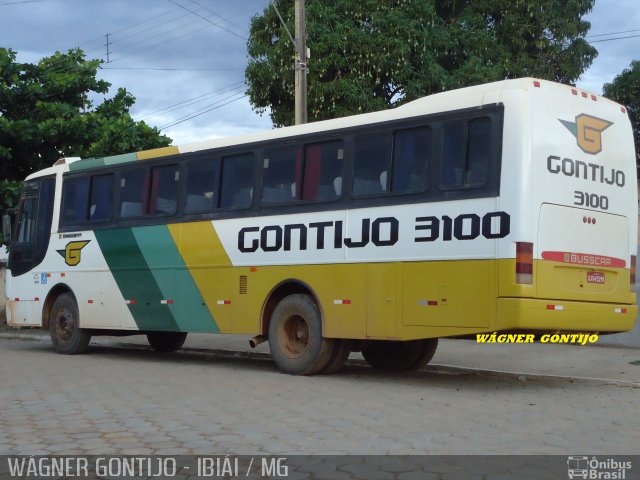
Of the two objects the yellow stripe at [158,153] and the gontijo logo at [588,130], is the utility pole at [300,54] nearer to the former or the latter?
the yellow stripe at [158,153]

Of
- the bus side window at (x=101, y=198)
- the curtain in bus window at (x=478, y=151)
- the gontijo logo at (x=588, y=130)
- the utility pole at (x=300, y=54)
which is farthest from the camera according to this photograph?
the utility pole at (x=300, y=54)

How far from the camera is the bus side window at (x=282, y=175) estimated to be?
42.9 feet

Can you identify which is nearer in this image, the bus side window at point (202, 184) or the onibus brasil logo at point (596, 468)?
the onibus brasil logo at point (596, 468)

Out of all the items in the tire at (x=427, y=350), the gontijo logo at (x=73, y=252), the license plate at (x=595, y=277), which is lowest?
the tire at (x=427, y=350)

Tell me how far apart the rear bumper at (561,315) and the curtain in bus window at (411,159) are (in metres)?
1.88

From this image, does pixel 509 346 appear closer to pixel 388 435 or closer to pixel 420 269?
pixel 420 269

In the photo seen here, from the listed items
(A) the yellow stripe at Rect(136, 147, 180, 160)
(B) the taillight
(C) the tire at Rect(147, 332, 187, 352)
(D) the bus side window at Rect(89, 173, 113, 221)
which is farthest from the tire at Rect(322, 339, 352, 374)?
(C) the tire at Rect(147, 332, 187, 352)

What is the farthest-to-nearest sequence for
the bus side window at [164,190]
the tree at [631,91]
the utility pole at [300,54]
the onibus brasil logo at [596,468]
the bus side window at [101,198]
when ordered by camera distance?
the tree at [631,91], the utility pole at [300,54], the bus side window at [101,198], the bus side window at [164,190], the onibus brasil logo at [596,468]

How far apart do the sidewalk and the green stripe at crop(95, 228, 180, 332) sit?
2.12m

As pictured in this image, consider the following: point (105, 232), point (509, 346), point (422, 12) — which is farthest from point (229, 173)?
point (422, 12)

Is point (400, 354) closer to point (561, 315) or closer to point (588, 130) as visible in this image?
point (561, 315)

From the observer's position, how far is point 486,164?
10.9 meters

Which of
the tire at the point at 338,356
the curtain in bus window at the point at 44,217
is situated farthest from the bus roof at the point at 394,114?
the tire at the point at 338,356

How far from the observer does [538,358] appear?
48.1ft
